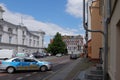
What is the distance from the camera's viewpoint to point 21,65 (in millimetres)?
26141

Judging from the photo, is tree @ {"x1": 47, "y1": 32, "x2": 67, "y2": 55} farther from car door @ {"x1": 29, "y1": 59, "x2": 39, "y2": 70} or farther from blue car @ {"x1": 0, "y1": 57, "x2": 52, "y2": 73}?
car door @ {"x1": 29, "y1": 59, "x2": 39, "y2": 70}

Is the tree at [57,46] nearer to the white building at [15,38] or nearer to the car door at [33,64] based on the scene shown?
the white building at [15,38]

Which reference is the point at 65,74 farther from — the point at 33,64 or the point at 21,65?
the point at 21,65

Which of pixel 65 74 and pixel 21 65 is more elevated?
pixel 21 65

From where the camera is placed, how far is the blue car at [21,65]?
2575cm

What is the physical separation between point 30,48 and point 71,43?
69438mm

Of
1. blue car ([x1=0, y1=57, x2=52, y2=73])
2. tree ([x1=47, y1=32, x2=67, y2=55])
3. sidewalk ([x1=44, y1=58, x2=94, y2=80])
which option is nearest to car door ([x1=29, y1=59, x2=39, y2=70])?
blue car ([x1=0, y1=57, x2=52, y2=73])

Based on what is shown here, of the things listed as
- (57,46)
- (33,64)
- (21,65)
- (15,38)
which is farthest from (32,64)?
(57,46)

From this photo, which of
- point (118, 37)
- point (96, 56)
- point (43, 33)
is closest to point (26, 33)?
point (43, 33)

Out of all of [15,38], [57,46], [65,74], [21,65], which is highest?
[15,38]

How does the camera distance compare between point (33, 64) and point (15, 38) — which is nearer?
point (33, 64)

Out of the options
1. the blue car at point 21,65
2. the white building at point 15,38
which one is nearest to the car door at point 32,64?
the blue car at point 21,65

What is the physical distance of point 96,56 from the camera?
109ft

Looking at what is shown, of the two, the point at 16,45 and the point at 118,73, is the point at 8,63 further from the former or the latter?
the point at 16,45
